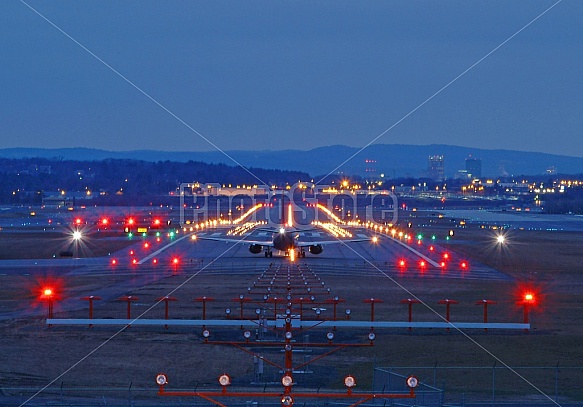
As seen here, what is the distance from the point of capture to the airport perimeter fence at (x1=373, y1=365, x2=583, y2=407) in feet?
94.4

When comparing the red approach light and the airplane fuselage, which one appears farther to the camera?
the airplane fuselage

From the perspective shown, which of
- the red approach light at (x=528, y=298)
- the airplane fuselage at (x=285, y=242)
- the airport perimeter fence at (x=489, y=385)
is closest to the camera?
the airport perimeter fence at (x=489, y=385)

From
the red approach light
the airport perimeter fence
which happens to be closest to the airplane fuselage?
the red approach light

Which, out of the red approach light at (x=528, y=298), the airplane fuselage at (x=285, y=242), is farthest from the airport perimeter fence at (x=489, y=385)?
the airplane fuselage at (x=285, y=242)

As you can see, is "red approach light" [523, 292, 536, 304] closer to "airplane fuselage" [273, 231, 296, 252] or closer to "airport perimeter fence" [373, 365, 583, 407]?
"airport perimeter fence" [373, 365, 583, 407]

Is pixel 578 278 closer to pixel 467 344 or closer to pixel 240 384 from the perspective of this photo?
pixel 467 344

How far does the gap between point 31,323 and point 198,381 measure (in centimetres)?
1438

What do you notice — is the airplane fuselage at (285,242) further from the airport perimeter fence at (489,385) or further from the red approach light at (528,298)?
the airport perimeter fence at (489,385)

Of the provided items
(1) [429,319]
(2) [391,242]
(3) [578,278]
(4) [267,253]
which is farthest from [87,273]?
(2) [391,242]

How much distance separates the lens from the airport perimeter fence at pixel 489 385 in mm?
28766

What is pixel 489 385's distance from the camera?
32.2 m

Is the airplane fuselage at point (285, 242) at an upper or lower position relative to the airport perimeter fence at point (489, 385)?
upper

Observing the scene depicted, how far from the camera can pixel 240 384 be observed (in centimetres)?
3177

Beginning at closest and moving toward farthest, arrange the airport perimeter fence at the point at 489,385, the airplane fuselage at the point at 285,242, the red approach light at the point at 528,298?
the airport perimeter fence at the point at 489,385
the red approach light at the point at 528,298
the airplane fuselage at the point at 285,242
